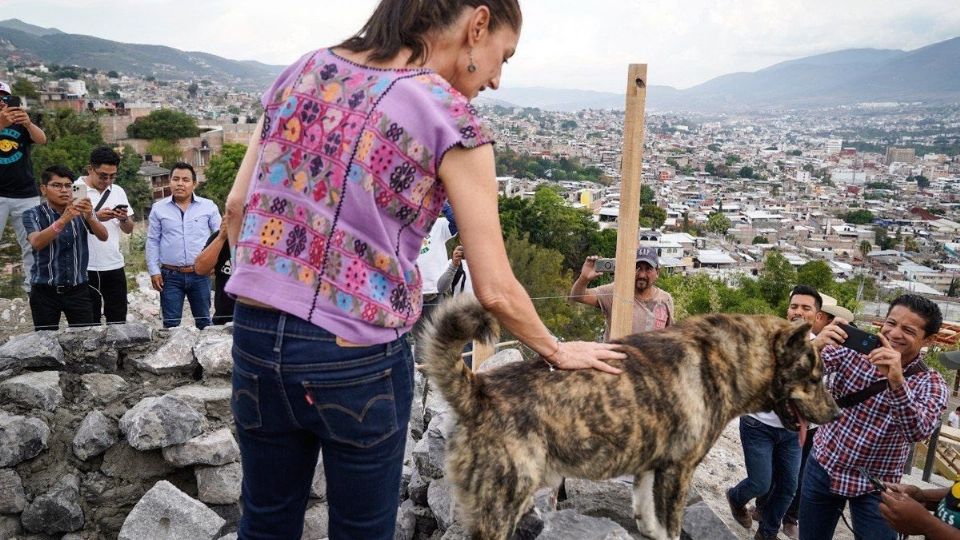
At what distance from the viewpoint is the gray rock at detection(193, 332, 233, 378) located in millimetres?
4934

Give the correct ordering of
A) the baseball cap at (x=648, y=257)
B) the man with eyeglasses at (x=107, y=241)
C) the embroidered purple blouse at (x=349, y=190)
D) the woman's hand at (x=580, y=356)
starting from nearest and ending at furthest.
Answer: the embroidered purple blouse at (x=349, y=190) → the woman's hand at (x=580, y=356) → the baseball cap at (x=648, y=257) → the man with eyeglasses at (x=107, y=241)

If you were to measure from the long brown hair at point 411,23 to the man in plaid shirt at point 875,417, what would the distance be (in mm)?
3096

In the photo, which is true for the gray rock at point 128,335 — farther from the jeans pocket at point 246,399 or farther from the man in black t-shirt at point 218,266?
the jeans pocket at point 246,399

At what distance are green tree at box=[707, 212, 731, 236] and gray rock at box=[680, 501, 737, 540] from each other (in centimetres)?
8050

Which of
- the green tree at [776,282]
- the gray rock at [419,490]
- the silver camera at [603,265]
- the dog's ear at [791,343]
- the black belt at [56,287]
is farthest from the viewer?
the green tree at [776,282]

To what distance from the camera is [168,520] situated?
12.6ft

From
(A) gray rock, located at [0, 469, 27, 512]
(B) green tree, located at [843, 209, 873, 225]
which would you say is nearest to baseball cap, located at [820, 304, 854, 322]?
(A) gray rock, located at [0, 469, 27, 512]

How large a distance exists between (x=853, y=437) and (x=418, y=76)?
3.62 m

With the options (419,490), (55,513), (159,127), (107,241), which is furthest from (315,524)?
(159,127)

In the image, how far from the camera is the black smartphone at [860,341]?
369 cm

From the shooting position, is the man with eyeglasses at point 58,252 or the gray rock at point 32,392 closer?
the gray rock at point 32,392

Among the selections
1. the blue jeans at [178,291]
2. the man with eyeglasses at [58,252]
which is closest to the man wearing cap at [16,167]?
the man with eyeglasses at [58,252]

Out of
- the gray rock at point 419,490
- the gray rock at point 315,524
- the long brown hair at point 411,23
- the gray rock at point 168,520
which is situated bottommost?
the gray rock at point 315,524

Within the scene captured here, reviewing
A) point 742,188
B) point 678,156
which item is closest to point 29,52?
point 678,156
